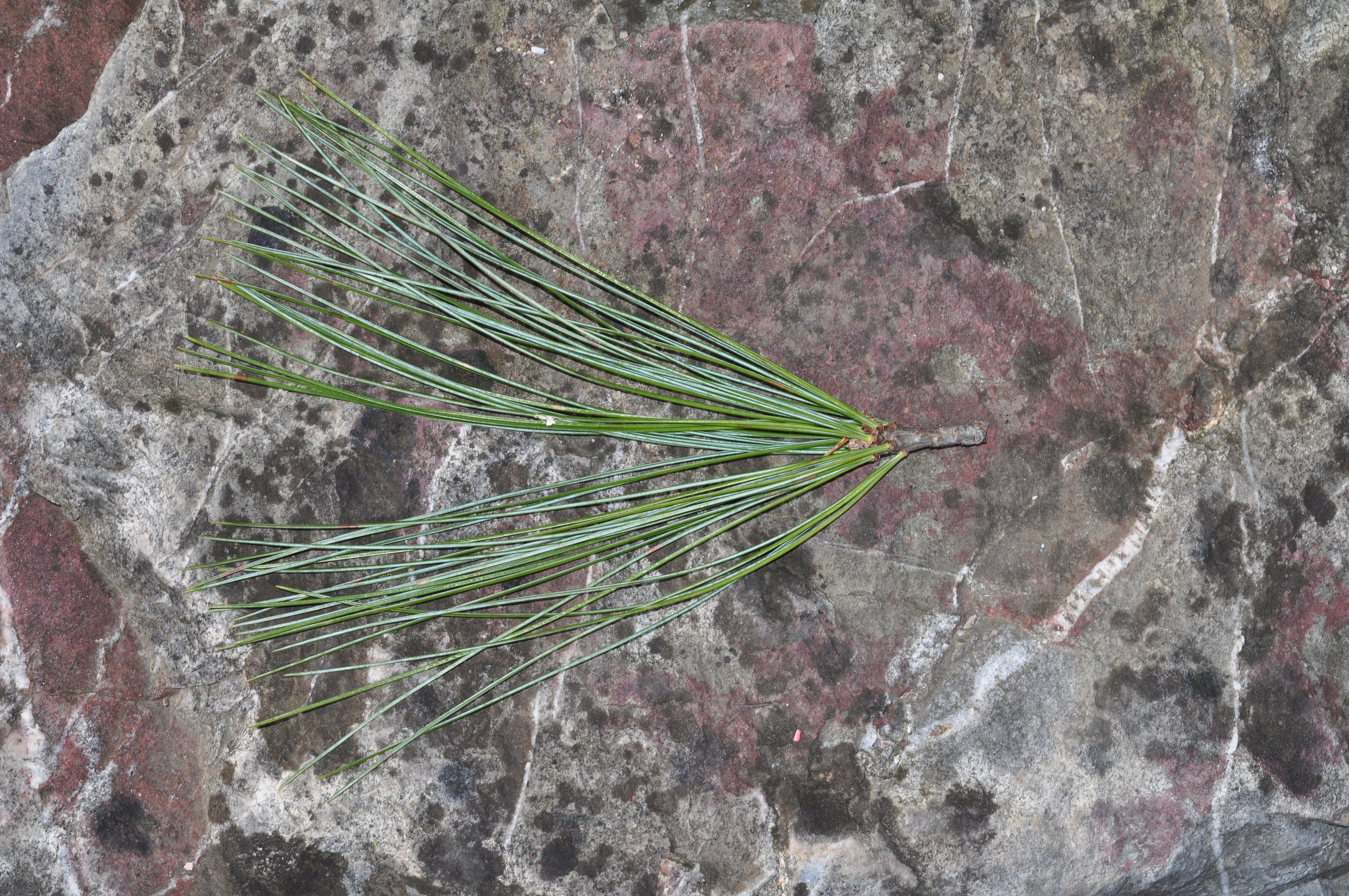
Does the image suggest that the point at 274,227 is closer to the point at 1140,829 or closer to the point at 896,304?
the point at 896,304

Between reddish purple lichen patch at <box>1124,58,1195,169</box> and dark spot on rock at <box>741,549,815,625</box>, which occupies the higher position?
reddish purple lichen patch at <box>1124,58,1195,169</box>

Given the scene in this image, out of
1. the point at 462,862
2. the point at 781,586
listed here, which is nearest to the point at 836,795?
the point at 781,586

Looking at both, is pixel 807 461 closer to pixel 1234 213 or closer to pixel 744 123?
pixel 744 123

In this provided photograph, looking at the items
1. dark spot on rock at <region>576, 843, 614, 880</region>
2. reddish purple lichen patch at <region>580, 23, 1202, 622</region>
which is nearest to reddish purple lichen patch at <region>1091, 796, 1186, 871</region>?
reddish purple lichen patch at <region>580, 23, 1202, 622</region>

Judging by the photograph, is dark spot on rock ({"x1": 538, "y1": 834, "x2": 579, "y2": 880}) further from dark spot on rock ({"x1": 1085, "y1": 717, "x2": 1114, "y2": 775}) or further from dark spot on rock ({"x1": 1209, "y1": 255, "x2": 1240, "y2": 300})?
dark spot on rock ({"x1": 1209, "y1": 255, "x2": 1240, "y2": 300})

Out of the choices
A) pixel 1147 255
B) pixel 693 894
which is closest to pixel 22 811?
pixel 693 894

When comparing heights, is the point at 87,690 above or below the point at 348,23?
below

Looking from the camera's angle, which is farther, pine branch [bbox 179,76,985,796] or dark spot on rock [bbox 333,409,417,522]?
dark spot on rock [bbox 333,409,417,522]
